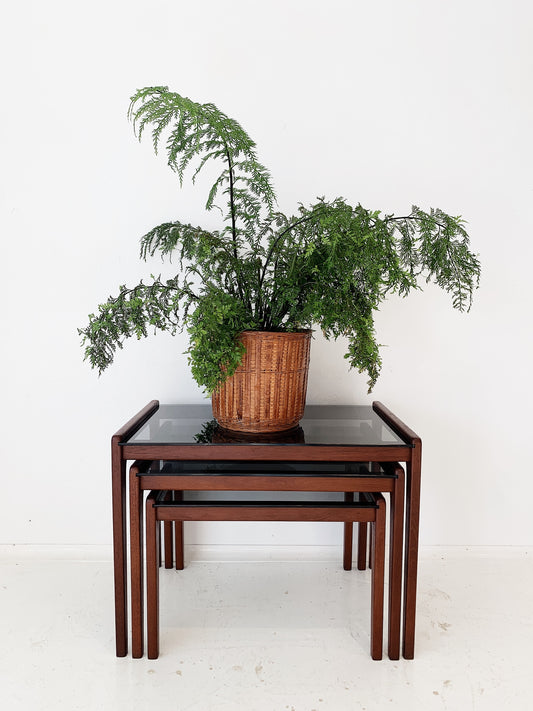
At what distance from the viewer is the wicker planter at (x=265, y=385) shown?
4.63 ft

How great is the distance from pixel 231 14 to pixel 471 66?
754 mm

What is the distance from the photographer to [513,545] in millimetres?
1973

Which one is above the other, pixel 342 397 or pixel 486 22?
pixel 486 22

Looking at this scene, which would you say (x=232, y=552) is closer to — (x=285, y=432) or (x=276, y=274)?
(x=285, y=432)

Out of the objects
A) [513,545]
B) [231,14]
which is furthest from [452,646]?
[231,14]

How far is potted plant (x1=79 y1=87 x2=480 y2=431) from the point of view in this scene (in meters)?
1.26

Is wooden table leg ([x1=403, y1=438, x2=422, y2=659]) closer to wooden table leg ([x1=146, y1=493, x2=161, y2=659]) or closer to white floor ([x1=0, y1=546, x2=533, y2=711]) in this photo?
white floor ([x1=0, y1=546, x2=533, y2=711])

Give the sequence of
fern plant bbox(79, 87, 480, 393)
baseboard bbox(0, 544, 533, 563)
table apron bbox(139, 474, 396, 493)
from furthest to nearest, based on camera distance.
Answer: baseboard bbox(0, 544, 533, 563) < table apron bbox(139, 474, 396, 493) < fern plant bbox(79, 87, 480, 393)

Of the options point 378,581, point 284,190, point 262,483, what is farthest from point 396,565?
point 284,190

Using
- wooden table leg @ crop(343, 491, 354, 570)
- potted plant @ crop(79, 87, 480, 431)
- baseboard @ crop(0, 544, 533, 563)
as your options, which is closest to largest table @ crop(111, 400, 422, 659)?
potted plant @ crop(79, 87, 480, 431)

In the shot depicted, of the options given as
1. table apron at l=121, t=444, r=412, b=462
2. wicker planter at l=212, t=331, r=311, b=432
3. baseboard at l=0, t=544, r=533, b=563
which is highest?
wicker planter at l=212, t=331, r=311, b=432

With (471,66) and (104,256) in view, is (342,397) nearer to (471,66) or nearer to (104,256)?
(104,256)

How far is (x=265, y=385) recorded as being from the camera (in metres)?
1.44

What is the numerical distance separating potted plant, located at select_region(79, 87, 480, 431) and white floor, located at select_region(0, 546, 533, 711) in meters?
0.55
